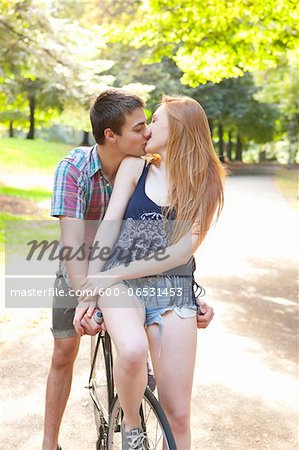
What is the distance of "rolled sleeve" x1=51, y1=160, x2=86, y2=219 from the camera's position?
286 cm

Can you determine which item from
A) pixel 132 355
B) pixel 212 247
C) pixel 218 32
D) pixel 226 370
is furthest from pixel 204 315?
pixel 218 32

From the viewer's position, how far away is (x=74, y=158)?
2.94 metres

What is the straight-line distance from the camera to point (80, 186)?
2.91 meters

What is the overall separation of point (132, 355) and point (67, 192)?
2.92ft

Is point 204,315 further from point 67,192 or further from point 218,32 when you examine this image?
point 218,32

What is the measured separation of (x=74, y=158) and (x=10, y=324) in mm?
3846

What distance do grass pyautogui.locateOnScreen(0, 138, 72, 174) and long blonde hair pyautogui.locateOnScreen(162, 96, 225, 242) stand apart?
714 inches

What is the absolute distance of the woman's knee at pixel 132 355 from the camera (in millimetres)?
2361

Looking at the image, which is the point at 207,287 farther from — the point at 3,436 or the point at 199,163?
the point at 199,163

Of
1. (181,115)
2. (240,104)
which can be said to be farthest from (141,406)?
(240,104)

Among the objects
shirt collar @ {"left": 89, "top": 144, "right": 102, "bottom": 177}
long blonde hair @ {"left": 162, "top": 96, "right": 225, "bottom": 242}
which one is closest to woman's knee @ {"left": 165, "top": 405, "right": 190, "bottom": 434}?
long blonde hair @ {"left": 162, "top": 96, "right": 225, "bottom": 242}

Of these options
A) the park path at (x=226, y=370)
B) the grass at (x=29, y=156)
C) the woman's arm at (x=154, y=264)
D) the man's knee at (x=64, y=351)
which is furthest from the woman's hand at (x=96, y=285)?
the grass at (x=29, y=156)

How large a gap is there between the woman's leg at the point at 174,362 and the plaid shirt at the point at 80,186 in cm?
72

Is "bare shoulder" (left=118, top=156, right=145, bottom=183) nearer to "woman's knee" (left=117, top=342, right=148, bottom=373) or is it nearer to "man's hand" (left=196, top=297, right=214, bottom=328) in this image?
"man's hand" (left=196, top=297, right=214, bottom=328)
